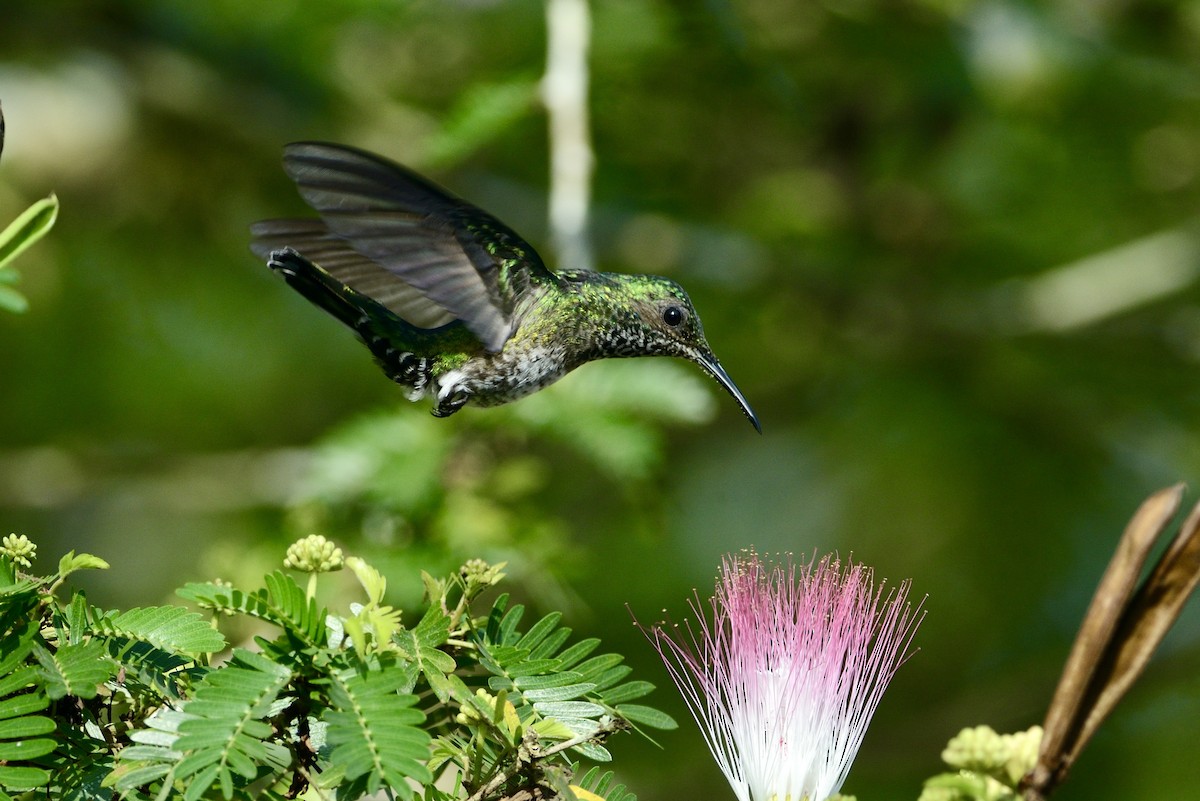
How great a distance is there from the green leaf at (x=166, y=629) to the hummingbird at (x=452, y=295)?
88 cm

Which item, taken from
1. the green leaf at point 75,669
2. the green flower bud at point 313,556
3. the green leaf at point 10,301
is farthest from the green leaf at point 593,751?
the green leaf at point 10,301

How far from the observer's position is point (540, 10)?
5254 mm

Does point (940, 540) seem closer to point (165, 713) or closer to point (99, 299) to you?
point (99, 299)

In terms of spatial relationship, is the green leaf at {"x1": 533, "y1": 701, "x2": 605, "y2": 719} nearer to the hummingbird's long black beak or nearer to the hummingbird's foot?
the hummingbird's foot

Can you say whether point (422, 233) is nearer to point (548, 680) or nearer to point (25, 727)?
point (548, 680)

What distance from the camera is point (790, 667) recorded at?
148cm

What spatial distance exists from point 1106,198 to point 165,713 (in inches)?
210

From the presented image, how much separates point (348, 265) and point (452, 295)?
19 cm

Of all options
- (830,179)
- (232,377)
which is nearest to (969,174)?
(830,179)

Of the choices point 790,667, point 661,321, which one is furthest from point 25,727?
point 661,321

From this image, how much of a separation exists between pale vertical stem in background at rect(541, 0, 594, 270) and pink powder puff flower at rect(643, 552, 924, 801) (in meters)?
1.23

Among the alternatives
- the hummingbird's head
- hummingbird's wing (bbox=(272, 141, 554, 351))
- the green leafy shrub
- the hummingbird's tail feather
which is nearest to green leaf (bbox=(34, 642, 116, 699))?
the green leafy shrub

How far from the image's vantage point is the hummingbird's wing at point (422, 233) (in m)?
1.82

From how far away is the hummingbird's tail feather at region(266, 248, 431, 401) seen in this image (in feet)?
6.87
